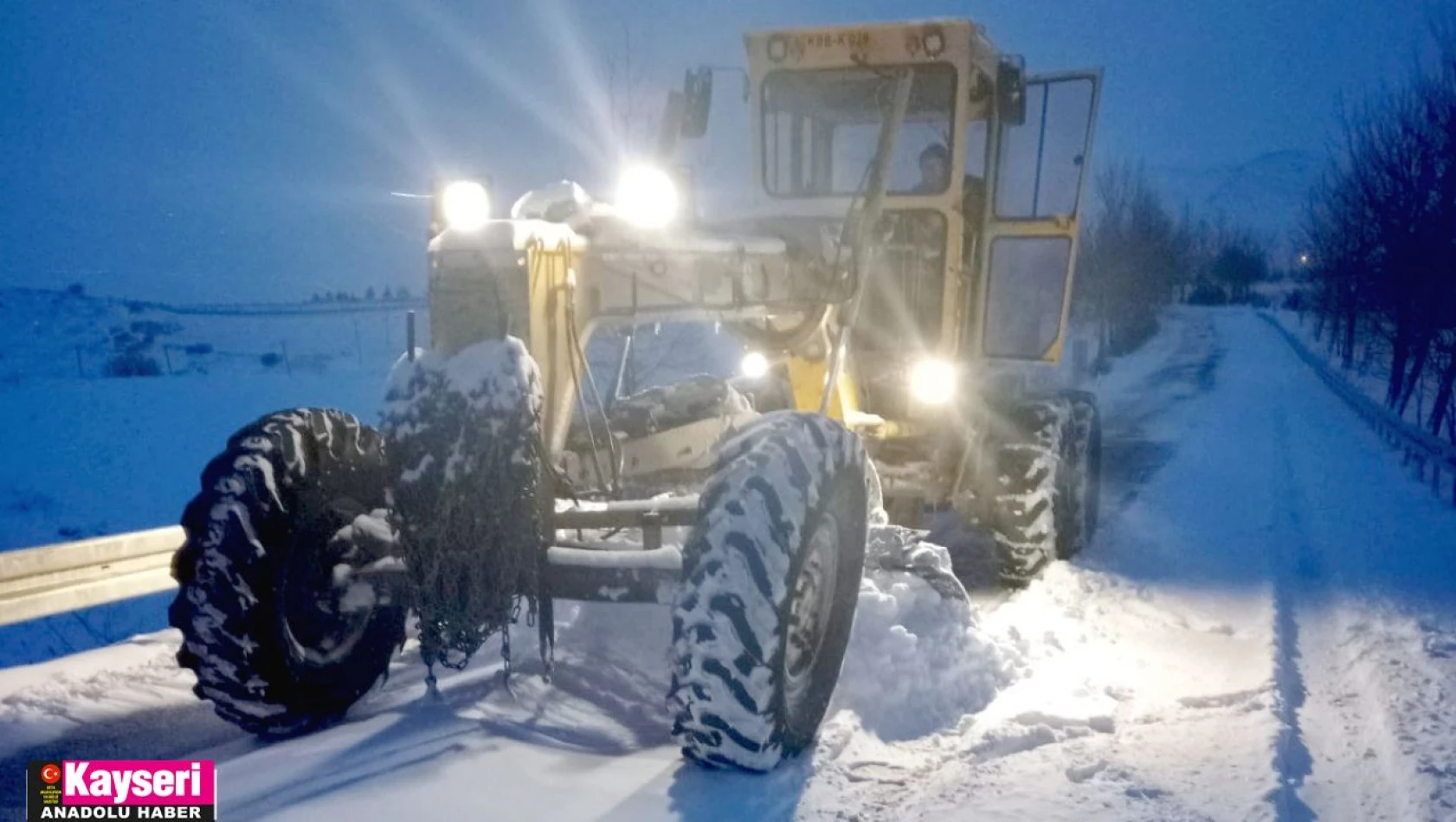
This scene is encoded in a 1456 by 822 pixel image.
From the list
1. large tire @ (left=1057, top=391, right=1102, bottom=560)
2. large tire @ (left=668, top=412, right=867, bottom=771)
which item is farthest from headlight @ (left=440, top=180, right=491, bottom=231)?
large tire @ (left=1057, top=391, right=1102, bottom=560)

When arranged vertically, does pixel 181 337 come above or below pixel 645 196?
below

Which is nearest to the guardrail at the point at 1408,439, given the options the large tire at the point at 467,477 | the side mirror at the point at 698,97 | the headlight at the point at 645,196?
the side mirror at the point at 698,97

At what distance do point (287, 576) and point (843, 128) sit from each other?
5.02 metres

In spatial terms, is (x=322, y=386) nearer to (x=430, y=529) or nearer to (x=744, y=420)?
(x=744, y=420)

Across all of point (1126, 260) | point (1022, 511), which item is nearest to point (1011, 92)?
point (1022, 511)

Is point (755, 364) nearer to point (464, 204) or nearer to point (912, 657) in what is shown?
point (912, 657)

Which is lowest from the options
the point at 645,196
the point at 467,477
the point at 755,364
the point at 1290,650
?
the point at 1290,650

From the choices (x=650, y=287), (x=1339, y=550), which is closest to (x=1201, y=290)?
(x=1339, y=550)

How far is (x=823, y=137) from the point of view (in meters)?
8.07

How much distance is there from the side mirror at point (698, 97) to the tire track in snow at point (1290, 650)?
4.48 meters

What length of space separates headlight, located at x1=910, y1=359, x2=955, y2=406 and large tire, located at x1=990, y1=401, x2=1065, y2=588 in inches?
21.9

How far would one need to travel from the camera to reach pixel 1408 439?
1441 cm

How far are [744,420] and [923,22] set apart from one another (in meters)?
2.83

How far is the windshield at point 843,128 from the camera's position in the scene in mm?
7570
